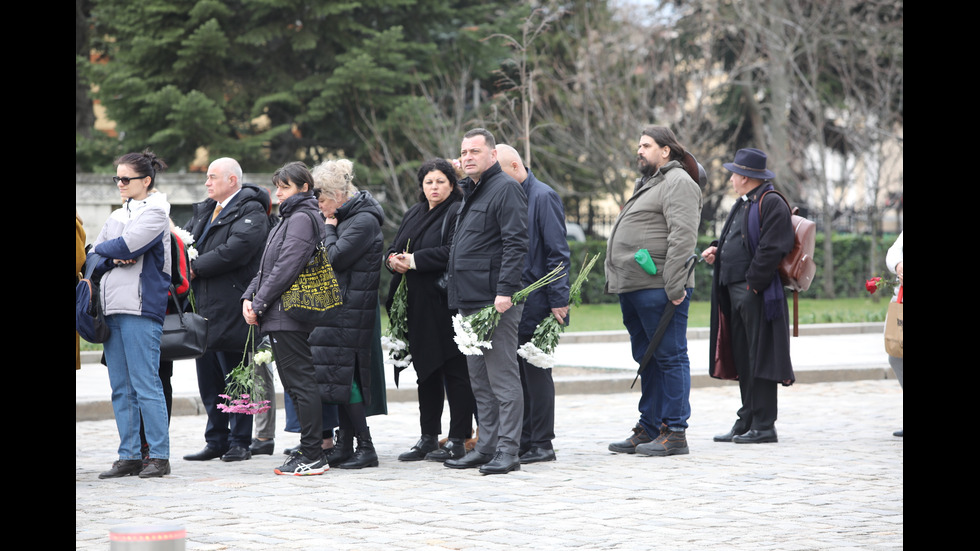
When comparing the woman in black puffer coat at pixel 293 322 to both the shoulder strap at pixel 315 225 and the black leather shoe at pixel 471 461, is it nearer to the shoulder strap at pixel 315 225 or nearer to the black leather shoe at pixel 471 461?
the shoulder strap at pixel 315 225

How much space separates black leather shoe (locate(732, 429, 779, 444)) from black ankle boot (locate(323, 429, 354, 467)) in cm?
276

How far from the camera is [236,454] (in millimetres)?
7887

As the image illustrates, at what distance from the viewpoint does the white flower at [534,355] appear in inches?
295

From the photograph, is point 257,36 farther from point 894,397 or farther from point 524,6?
point 894,397

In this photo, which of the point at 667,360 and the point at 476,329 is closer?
the point at 476,329

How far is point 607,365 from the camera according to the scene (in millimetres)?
13125

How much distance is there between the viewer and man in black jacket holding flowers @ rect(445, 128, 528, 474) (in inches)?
278

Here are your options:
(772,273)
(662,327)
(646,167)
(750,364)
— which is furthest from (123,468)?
(772,273)

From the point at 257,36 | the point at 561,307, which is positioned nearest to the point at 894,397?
the point at 561,307

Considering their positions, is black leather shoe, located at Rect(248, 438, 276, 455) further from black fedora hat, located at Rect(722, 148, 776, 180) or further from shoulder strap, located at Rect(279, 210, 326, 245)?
black fedora hat, located at Rect(722, 148, 776, 180)

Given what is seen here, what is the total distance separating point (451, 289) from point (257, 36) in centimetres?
1447

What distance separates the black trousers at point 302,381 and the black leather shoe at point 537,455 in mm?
1334

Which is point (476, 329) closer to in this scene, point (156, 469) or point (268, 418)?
point (268, 418)

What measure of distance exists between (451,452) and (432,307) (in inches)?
38.0
